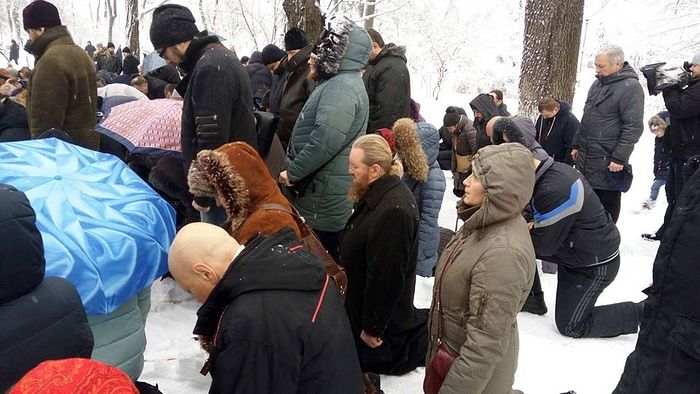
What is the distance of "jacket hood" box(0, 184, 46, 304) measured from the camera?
157cm

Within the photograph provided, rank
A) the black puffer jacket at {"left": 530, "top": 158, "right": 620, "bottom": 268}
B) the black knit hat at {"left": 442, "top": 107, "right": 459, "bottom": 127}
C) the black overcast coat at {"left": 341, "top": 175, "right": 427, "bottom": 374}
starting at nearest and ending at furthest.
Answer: the black overcast coat at {"left": 341, "top": 175, "right": 427, "bottom": 374} → the black puffer jacket at {"left": 530, "top": 158, "right": 620, "bottom": 268} → the black knit hat at {"left": 442, "top": 107, "right": 459, "bottom": 127}

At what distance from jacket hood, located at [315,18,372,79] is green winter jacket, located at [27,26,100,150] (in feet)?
5.98

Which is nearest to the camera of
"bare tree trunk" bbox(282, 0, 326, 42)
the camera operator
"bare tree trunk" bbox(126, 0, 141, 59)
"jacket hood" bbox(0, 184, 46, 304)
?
"jacket hood" bbox(0, 184, 46, 304)

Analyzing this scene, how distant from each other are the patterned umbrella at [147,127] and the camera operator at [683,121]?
458cm

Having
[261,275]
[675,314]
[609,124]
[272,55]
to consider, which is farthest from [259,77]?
[675,314]

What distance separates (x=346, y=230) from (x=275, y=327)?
161 centimetres

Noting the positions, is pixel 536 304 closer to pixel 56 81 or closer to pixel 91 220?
pixel 91 220

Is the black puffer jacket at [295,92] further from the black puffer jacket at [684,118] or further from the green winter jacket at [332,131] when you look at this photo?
the black puffer jacket at [684,118]

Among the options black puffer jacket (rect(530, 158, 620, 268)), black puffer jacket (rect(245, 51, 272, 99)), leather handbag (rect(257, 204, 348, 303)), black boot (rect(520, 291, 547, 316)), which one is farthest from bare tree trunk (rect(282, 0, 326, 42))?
leather handbag (rect(257, 204, 348, 303))

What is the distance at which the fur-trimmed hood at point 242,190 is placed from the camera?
2709 mm

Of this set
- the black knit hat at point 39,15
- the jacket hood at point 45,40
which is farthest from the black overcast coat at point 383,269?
the black knit hat at point 39,15

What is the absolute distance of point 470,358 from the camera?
2514mm

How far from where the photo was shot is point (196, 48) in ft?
11.6

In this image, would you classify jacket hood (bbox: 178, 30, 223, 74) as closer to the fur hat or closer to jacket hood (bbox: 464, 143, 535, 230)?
the fur hat
